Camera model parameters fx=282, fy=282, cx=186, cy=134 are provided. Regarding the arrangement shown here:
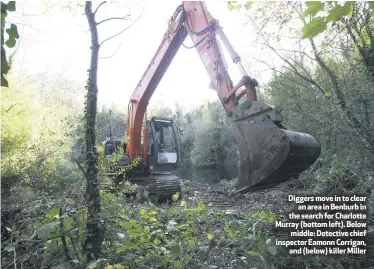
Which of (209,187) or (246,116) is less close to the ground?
(246,116)

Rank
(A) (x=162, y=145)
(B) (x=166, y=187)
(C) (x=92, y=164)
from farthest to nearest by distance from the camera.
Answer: (A) (x=162, y=145), (B) (x=166, y=187), (C) (x=92, y=164)

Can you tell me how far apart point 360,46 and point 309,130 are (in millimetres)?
4561

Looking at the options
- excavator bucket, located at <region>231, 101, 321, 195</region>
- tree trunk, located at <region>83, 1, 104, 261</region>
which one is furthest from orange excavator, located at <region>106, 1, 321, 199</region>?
tree trunk, located at <region>83, 1, 104, 261</region>

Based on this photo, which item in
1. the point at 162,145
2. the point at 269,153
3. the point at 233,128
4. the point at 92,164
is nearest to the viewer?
the point at 92,164

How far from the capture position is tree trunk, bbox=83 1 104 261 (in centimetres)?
202

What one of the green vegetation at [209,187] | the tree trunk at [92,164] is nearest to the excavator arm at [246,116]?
the green vegetation at [209,187]

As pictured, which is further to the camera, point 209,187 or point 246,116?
point 209,187

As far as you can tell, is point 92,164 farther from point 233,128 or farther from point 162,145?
point 162,145

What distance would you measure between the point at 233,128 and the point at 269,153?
28.5 inches

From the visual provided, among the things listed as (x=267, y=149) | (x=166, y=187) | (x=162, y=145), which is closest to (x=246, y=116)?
(x=267, y=149)

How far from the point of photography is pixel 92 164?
221 centimetres

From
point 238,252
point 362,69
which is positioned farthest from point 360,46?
point 238,252

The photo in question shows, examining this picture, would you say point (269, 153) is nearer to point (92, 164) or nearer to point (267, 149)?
point (267, 149)

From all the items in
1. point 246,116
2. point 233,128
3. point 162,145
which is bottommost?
point 162,145
